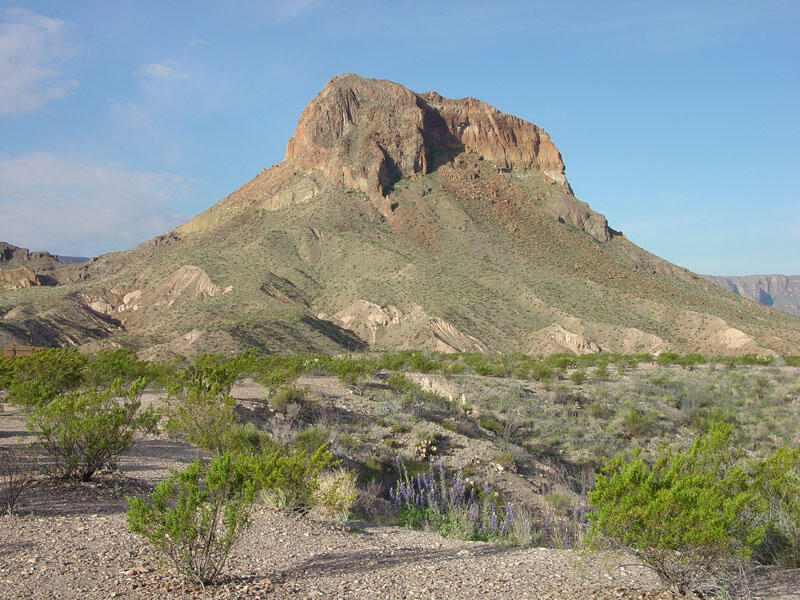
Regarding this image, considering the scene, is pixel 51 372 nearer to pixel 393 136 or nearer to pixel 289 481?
pixel 289 481

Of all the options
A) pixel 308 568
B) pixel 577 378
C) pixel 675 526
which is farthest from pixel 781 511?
pixel 577 378

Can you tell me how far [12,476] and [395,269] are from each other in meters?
56.2

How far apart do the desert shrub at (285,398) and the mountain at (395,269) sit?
87.3 feet

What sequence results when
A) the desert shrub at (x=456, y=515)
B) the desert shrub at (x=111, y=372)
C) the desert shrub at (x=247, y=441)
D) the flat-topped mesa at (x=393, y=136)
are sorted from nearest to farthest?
the desert shrub at (x=456, y=515) → the desert shrub at (x=247, y=441) → the desert shrub at (x=111, y=372) → the flat-topped mesa at (x=393, y=136)

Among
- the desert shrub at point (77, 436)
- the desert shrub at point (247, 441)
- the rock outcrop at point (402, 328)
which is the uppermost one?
the rock outcrop at point (402, 328)

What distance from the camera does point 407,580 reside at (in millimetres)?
5730

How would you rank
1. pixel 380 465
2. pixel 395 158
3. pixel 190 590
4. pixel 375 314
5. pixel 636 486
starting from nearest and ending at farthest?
pixel 190 590 < pixel 636 486 < pixel 380 465 < pixel 375 314 < pixel 395 158

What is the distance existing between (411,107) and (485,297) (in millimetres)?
45747

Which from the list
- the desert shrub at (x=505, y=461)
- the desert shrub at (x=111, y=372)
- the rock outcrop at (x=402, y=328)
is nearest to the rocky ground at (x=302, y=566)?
the desert shrub at (x=505, y=461)

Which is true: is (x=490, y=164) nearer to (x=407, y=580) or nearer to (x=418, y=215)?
(x=418, y=215)

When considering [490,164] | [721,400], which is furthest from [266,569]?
[490,164]

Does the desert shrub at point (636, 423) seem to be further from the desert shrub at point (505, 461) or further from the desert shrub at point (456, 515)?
the desert shrub at point (456, 515)

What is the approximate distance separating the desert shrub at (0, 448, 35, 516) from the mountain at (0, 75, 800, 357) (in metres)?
32.2

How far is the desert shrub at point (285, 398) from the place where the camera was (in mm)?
15938
